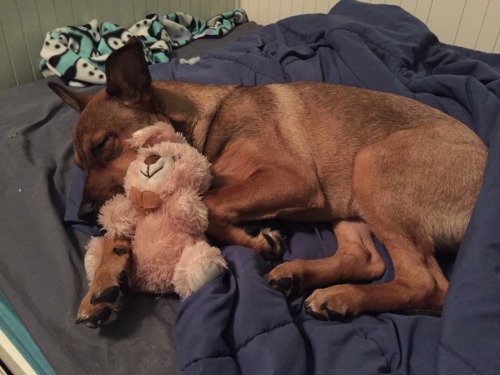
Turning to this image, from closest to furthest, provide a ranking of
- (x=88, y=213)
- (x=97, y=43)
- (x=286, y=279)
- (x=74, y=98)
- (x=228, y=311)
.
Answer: (x=228, y=311) < (x=286, y=279) < (x=88, y=213) < (x=74, y=98) < (x=97, y=43)

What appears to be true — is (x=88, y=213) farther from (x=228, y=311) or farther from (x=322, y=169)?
(x=322, y=169)

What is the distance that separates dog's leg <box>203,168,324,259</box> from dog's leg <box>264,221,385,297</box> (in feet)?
0.63

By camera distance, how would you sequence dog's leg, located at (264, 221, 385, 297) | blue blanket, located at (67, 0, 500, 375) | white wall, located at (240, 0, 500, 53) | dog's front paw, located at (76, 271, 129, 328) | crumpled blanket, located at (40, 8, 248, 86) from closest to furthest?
1. blue blanket, located at (67, 0, 500, 375)
2. dog's front paw, located at (76, 271, 129, 328)
3. dog's leg, located at (264, 221, 385, 297)
4. crumpled blanket, located at (40, 8, 248, 86)
5. white wall, located at (240, 0, 500, 53)

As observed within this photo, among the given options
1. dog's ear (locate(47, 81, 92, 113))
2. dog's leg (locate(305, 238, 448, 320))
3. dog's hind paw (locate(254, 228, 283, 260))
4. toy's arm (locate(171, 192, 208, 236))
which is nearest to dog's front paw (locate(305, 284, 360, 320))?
dog's leg (locate(305, 238, 448, 320))

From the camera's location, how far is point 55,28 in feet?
11.6

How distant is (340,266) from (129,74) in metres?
1.34

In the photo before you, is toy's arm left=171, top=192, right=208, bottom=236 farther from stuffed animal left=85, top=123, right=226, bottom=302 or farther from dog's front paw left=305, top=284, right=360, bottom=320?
dog's front paw left=305, top=284, right=360, bottom=320

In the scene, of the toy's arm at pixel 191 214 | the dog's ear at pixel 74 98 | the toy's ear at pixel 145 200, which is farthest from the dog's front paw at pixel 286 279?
the dog's ear at pixel 74 98

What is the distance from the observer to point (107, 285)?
160 centimetres

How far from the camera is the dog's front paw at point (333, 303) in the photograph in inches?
66.9

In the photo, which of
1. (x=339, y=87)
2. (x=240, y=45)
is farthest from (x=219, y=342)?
(x=240, y=45)

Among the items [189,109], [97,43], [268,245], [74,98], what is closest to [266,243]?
[268,245]

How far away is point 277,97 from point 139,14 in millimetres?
2311

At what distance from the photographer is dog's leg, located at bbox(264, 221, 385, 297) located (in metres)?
1.80
